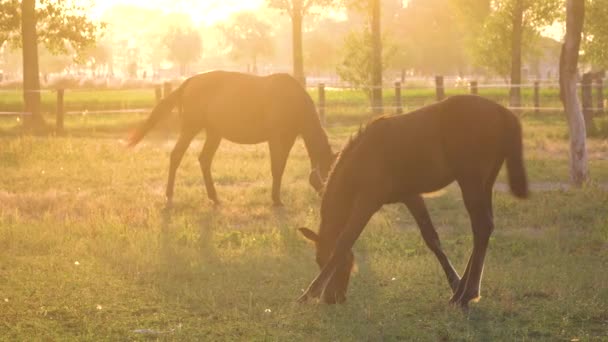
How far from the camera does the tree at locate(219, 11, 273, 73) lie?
→ 124875 mm

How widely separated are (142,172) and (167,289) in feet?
28.0

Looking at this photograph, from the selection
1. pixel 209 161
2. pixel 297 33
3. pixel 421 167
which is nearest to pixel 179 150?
pixel 209 161

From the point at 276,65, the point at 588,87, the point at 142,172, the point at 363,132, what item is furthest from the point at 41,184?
the point at 276,65

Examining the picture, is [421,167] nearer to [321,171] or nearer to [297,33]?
[321,171]

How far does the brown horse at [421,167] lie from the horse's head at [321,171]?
2935 millimetres

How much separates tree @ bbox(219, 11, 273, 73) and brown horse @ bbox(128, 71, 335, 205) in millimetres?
110640

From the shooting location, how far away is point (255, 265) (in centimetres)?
872

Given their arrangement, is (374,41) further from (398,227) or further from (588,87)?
(398,227)

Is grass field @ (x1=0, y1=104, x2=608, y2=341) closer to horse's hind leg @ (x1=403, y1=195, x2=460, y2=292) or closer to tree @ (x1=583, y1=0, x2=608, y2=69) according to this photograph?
horse's hind leg @ (x1=403, y1=195, x2=460, y2=292)

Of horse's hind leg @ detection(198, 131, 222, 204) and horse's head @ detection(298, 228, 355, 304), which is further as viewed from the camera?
horse's hind leg @ detection(198, 131, 222, 204)

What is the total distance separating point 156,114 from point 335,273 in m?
7.10

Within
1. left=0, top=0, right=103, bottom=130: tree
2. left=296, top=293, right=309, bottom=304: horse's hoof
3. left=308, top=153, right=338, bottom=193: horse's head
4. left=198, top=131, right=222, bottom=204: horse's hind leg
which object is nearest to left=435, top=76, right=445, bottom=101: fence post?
left=0, top=0, right=103, bottom=130: tree

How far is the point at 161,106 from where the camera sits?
13.5 metres

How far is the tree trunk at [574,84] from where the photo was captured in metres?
13.8
